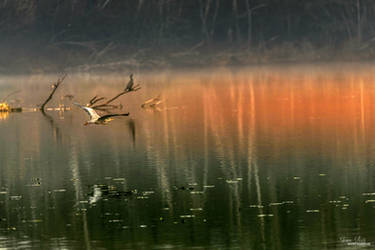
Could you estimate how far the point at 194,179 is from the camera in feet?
113

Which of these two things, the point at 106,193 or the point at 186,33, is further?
the point at 186,33

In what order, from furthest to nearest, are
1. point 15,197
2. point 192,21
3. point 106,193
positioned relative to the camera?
point 192,21 < point 15,197 < point 106,193

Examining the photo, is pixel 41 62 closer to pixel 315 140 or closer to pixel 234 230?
pixel 315 140

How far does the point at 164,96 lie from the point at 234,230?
167 ft

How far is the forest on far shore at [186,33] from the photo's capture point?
6176 inches

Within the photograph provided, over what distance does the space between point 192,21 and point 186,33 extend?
14.3ft

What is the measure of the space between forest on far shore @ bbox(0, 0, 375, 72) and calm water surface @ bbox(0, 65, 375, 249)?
94.3m

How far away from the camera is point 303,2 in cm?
16838

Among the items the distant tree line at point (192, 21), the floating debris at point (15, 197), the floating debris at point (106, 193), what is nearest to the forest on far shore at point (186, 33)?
the distant tree line at point (192, 21)

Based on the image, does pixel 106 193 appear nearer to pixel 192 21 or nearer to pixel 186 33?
pixel 186 33

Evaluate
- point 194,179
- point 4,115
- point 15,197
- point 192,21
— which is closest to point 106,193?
point 15,197

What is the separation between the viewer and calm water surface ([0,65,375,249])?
26703 millimetres

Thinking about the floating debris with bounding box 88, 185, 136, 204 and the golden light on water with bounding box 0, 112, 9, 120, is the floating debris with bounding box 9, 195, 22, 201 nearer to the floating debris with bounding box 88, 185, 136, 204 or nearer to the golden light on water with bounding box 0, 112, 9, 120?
the floating debris with bounding box 88, 185, 136, 204

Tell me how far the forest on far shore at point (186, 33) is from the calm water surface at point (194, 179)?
94265 mm
